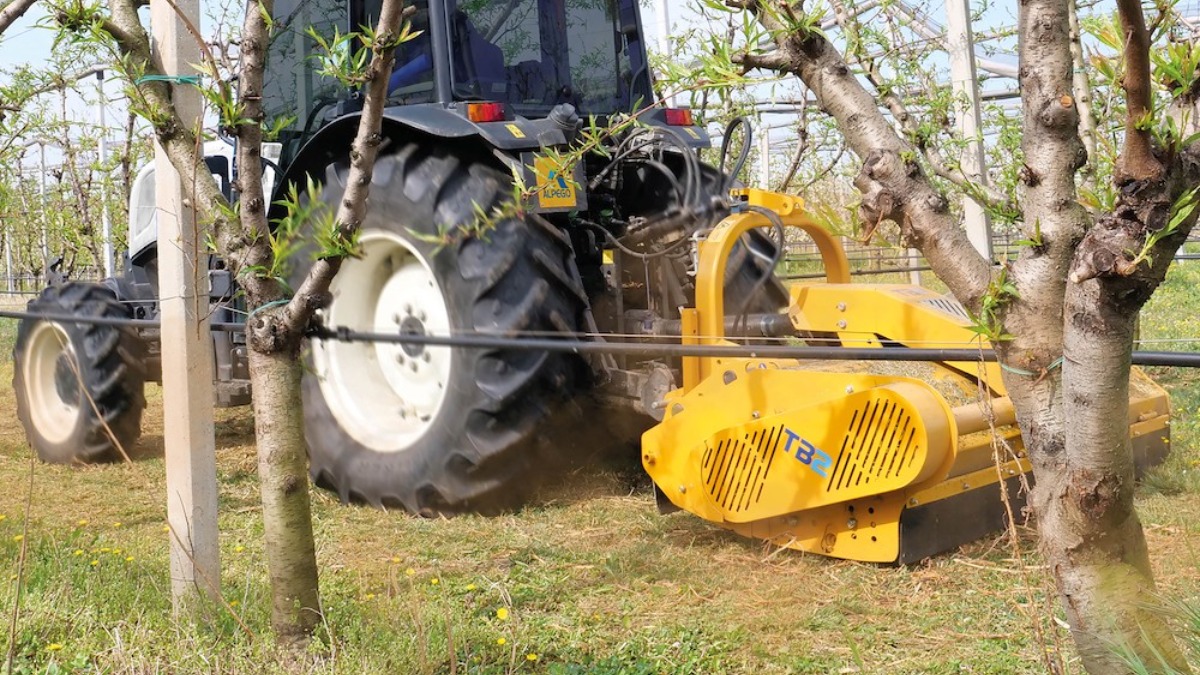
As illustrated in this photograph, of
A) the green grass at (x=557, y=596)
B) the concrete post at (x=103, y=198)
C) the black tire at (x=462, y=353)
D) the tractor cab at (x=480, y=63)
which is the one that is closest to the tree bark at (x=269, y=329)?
the green grass at (x=557, y=596)

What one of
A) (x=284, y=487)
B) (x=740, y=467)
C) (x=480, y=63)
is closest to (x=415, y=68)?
(x=480, y=63)

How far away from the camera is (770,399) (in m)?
3.58

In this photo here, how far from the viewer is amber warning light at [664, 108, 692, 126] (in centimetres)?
498

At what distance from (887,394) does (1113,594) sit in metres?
1.61

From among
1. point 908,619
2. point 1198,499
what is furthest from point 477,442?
point 1198,499

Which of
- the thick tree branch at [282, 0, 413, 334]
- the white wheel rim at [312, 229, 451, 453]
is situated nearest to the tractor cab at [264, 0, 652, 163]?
the white wheel rim at [312, 229, 451, 453]

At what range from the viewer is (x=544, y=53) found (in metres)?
4.68

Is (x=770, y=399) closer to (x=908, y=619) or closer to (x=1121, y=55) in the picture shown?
(x=908, y=619)

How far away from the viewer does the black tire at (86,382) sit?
18.7 feet

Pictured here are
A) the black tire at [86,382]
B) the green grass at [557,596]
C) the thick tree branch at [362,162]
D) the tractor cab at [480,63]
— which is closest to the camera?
the thick tree branch at [362,162]

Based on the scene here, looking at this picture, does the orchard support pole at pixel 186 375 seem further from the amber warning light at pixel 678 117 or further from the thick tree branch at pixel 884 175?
the amber warning light at pixel 678 117

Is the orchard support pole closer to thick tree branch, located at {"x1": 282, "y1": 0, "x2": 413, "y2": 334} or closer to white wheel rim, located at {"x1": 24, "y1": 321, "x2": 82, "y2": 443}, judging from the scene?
thick tree branch, located at {"x1": 282, "y1": 0, "x2": 413, "y2": 334}

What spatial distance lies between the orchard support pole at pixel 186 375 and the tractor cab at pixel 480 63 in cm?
125

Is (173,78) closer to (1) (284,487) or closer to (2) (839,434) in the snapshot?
(1) (284,487)
